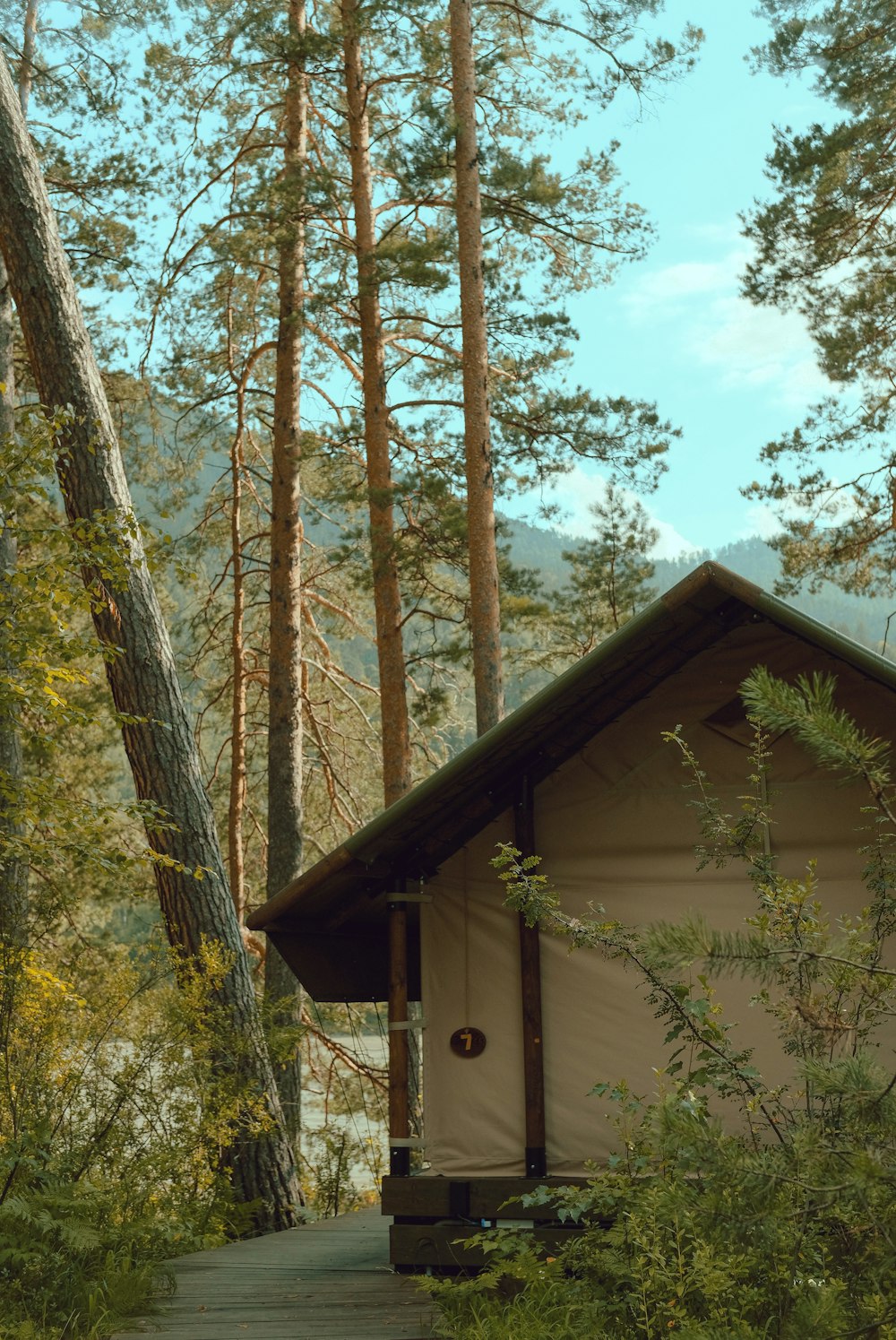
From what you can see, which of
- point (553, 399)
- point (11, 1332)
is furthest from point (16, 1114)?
point (553, 399)

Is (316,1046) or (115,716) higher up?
(115,716)

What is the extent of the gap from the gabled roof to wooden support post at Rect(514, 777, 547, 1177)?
111mm

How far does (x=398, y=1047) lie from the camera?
5934 mm

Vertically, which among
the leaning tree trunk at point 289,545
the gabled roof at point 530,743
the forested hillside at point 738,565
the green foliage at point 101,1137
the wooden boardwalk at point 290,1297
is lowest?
the wooden boardwalk at point 290,1297

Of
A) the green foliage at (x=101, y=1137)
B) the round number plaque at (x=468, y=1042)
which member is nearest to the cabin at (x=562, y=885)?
the round number plaque at (x=468, y=1042)

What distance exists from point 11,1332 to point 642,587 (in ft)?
38.0

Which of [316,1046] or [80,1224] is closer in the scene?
[80,1224]

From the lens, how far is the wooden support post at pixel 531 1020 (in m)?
5.58

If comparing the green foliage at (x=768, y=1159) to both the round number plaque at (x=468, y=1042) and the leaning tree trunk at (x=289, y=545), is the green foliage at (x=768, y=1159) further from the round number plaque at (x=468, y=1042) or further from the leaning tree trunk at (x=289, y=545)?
the leaning tree trunk at (x=289, y=545)

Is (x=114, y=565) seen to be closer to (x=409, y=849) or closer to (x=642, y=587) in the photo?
(x=409, y=849)

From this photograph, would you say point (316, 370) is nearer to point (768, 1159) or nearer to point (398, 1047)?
point (398, 1047)

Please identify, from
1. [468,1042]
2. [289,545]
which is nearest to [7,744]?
[289,545]

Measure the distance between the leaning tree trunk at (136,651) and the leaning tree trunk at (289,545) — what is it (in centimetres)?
331

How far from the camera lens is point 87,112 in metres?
12.4
